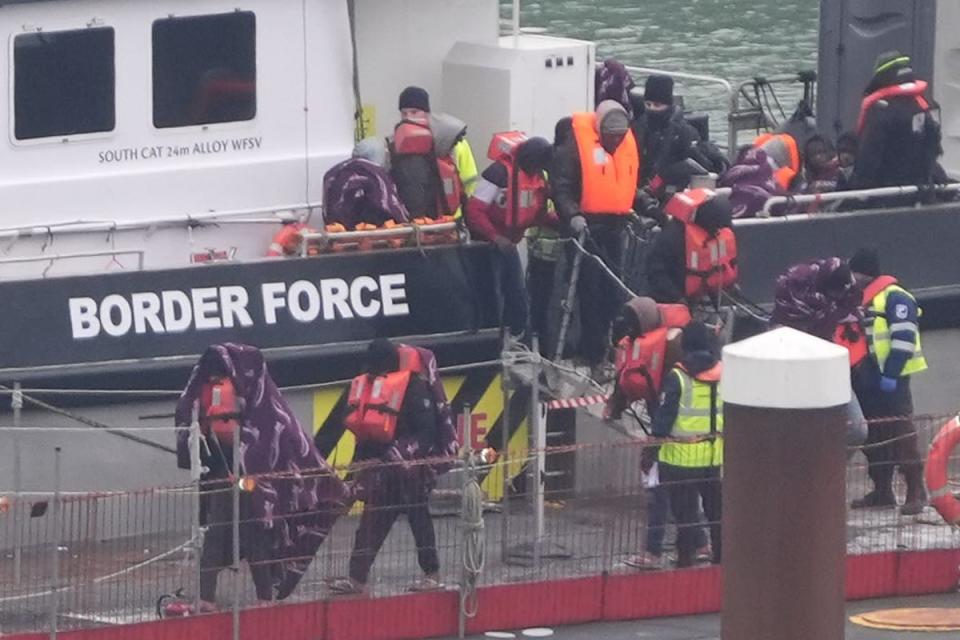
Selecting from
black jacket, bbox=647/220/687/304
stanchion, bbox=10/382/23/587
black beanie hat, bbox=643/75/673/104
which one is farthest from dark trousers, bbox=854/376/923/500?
stanchion, bbox=10/382/23/587

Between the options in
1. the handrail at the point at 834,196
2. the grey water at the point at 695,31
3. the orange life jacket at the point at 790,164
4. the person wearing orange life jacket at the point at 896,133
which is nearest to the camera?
the handrail at the point at 834,196

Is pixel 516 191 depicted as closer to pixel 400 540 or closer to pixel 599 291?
pixel 599 291

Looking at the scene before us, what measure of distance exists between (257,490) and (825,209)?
4.17 m

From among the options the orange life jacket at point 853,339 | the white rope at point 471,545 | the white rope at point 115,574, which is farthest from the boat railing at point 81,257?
the orange life jacket at point 853,339

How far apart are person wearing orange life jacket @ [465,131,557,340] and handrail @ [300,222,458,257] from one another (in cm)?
15

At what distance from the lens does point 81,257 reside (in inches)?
433

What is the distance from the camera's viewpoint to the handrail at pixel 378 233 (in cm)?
1136

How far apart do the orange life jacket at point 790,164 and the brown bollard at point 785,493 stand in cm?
717

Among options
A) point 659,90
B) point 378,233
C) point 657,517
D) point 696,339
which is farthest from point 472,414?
point 659,90

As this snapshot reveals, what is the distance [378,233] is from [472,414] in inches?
40.3

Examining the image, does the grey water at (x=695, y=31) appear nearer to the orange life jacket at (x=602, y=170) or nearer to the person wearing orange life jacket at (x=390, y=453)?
the orange life jacket at (x=602, y=170)

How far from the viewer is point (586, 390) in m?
11.5

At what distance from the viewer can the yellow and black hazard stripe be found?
11.5 meters

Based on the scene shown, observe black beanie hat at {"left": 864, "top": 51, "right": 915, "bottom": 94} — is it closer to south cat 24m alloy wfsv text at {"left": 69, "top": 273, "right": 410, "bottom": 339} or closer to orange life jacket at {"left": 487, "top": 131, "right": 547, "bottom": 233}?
orange life jacket at {"left": 487, "top": 131, "right": 547, "bottom": 233}
